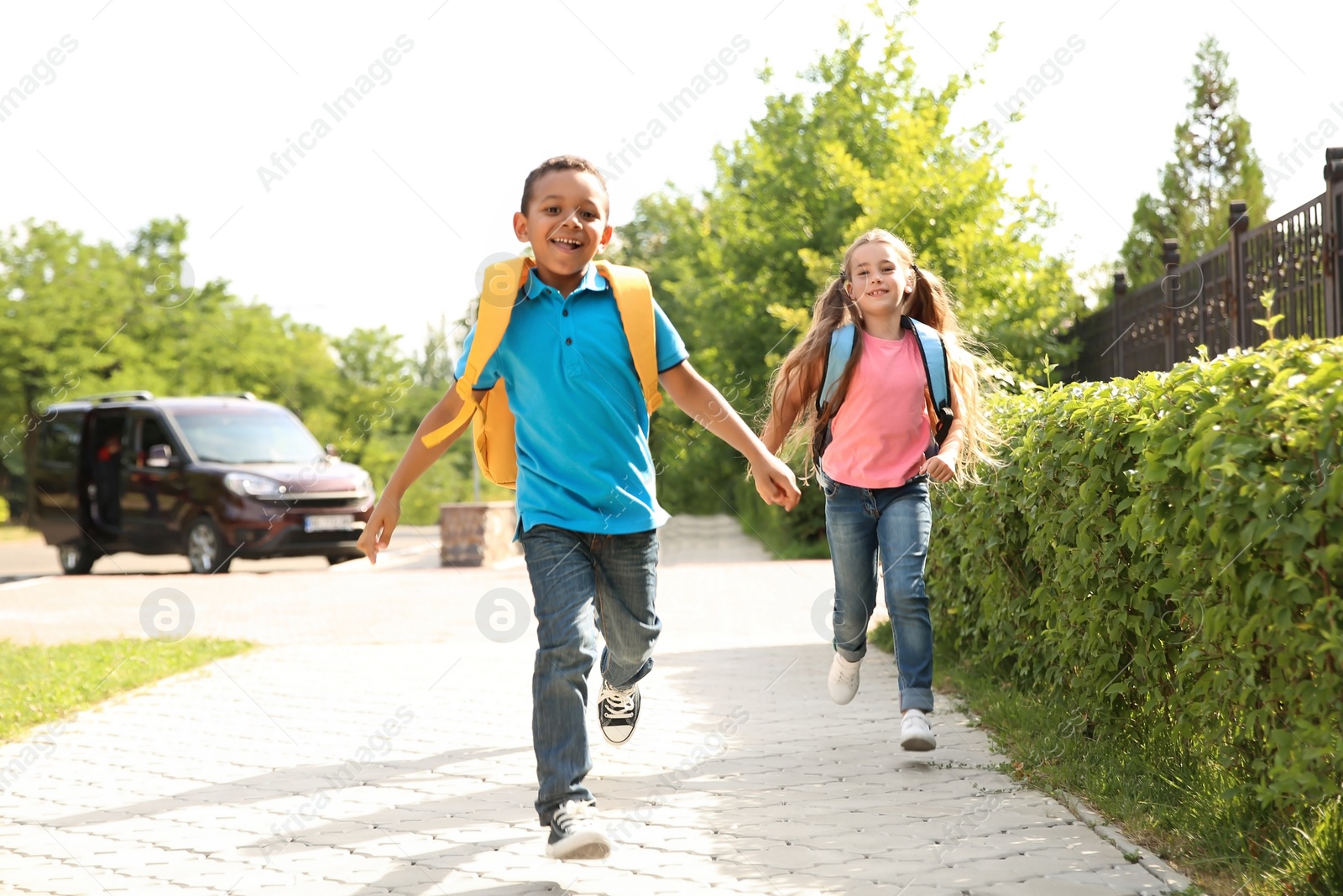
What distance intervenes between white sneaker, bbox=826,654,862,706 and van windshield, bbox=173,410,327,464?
41.0 ft

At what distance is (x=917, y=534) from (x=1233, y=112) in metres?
35.6

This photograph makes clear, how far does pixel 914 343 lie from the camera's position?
16.5 ft

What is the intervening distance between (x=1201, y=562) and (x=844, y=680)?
2.04 m

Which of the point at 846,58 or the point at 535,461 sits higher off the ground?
the point at 846,58

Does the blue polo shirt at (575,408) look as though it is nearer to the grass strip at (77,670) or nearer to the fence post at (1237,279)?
the grass strip at (77,670)

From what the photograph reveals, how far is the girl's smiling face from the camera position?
496 centimetres

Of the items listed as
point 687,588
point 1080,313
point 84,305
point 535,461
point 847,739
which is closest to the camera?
point 535,461

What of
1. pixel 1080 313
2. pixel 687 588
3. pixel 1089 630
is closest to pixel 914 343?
pixel 1089 630

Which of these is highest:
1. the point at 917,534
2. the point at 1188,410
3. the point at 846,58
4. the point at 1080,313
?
the point at 846,58

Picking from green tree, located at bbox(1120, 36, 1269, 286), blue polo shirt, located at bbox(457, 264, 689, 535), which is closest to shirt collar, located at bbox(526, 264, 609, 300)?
blue polo shirt, located at bbox(457, 264, 689, 535)

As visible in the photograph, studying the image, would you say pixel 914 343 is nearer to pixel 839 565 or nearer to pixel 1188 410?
pixel 839 565

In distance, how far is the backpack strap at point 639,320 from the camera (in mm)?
3748

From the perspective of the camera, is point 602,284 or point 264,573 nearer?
point 602,284

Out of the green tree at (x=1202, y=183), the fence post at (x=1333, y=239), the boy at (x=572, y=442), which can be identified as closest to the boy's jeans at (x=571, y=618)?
the boy at (x=572, y=442)
